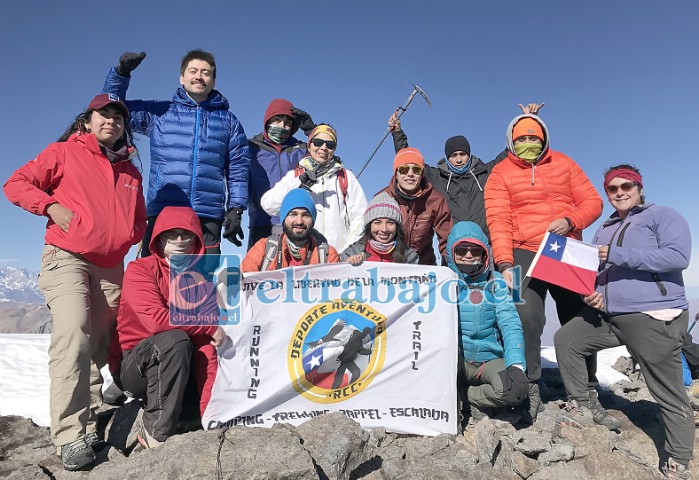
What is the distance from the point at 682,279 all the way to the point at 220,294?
5.57 m

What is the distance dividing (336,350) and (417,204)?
8.47 ft

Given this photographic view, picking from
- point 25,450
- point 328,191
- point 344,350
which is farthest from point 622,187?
point 25,450

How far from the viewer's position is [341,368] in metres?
4.93

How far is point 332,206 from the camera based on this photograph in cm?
627

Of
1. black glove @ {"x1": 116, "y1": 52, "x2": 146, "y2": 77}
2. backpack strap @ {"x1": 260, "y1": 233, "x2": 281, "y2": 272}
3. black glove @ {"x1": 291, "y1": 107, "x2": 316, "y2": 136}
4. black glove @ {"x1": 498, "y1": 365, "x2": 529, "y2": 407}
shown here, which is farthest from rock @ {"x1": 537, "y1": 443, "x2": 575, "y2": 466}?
black glove @ {"x1": 116, "y1": 52, "x2": 146, "y2": 77}

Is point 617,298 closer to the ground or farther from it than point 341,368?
farther from it

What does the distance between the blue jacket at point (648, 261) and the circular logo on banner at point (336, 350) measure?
2.96 meters

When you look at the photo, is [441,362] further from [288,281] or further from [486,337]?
[288,281]

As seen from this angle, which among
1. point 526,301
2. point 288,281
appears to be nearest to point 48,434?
point 288,281

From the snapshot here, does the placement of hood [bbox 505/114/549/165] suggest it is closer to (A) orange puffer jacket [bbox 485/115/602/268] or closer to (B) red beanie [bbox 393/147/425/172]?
(A) orange puffer jacket [bbox 485/115/602/268]

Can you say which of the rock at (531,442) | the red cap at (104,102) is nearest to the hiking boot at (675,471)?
the rock at (531,442)

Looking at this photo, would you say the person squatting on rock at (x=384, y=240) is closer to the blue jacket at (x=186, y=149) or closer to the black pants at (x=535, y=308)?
the black pants at (x=535, y=308)

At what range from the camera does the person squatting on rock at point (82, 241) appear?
4117 millimetres

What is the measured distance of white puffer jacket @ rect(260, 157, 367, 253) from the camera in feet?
20.1
